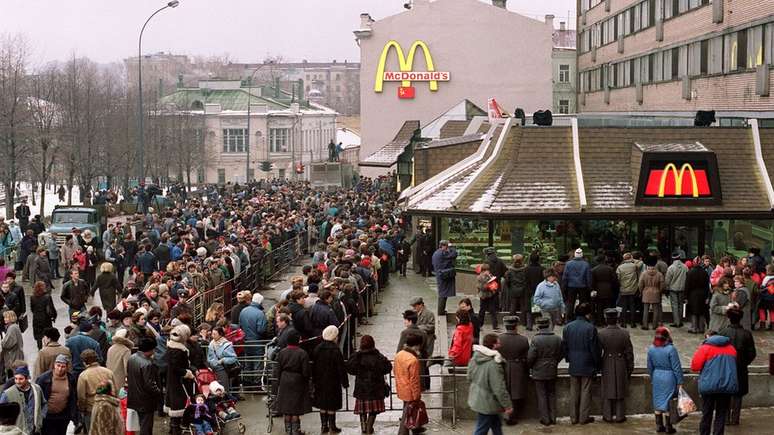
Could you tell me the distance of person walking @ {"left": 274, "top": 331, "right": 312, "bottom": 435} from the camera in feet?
50.3

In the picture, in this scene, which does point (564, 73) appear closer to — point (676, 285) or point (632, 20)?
point (632, 20)

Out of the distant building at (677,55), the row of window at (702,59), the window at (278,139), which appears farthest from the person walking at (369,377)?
the window at (278,139)

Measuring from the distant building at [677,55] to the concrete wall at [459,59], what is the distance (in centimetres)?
354

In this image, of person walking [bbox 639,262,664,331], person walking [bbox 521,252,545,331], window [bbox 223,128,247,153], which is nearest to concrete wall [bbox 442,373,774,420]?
person walking [bbox 639,262,664,331]

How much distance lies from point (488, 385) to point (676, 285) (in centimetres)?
811

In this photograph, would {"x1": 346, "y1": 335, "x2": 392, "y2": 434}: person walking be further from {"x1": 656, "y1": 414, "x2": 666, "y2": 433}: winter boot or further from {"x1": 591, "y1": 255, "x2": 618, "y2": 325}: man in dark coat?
{"x1": 591, "y1": 255, "x2": 618, "y2": 325}: man in dark coat

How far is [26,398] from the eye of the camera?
14.0 meters

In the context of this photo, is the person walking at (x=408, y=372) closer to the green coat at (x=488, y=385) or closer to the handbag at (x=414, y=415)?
the handbag at (x=414, y=415)

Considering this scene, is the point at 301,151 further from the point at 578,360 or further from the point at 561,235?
the point at 578,360

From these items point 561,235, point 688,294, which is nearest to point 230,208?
point 561,235

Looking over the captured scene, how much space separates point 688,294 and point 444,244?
492cm

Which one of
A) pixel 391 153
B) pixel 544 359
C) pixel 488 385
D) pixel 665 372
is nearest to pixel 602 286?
pixel 544 359

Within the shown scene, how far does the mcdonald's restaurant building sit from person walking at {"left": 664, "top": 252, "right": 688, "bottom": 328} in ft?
10.9

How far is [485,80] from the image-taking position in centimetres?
7962
